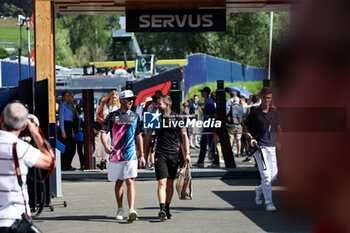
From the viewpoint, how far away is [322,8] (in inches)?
31.8

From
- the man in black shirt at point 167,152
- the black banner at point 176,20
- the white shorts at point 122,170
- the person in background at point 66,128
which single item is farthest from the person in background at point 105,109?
the white shorts at point 122,170

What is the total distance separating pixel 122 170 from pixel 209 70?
152 ft

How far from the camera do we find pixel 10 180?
524 centimetres

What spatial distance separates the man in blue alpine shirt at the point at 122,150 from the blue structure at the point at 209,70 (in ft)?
121

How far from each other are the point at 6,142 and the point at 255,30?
62857 mm

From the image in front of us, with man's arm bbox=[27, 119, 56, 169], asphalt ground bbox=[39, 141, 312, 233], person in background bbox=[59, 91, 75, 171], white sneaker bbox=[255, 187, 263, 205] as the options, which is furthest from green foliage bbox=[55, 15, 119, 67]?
man's arm bbox=[27, 119, 56, 169]

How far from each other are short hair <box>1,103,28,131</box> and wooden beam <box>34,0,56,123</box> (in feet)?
24.2

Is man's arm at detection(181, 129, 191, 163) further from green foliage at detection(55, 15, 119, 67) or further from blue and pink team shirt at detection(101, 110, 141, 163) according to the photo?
green foliage at detection(55, 15, 119, 67)

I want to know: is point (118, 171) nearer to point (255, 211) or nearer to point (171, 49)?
point (255, 211)

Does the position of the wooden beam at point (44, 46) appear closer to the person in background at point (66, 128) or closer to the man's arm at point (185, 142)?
the person in background at point (66, 128)

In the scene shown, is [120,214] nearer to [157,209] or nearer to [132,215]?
[132,215]

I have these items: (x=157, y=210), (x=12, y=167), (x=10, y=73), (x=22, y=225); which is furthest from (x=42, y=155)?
(x=10, y=73)

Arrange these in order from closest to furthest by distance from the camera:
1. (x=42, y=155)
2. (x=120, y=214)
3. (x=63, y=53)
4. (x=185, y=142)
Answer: (x=42, y=155), (x=120, y=214), (x=185, y=142), (x=63, y=53)

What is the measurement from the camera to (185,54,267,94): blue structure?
50.4m
